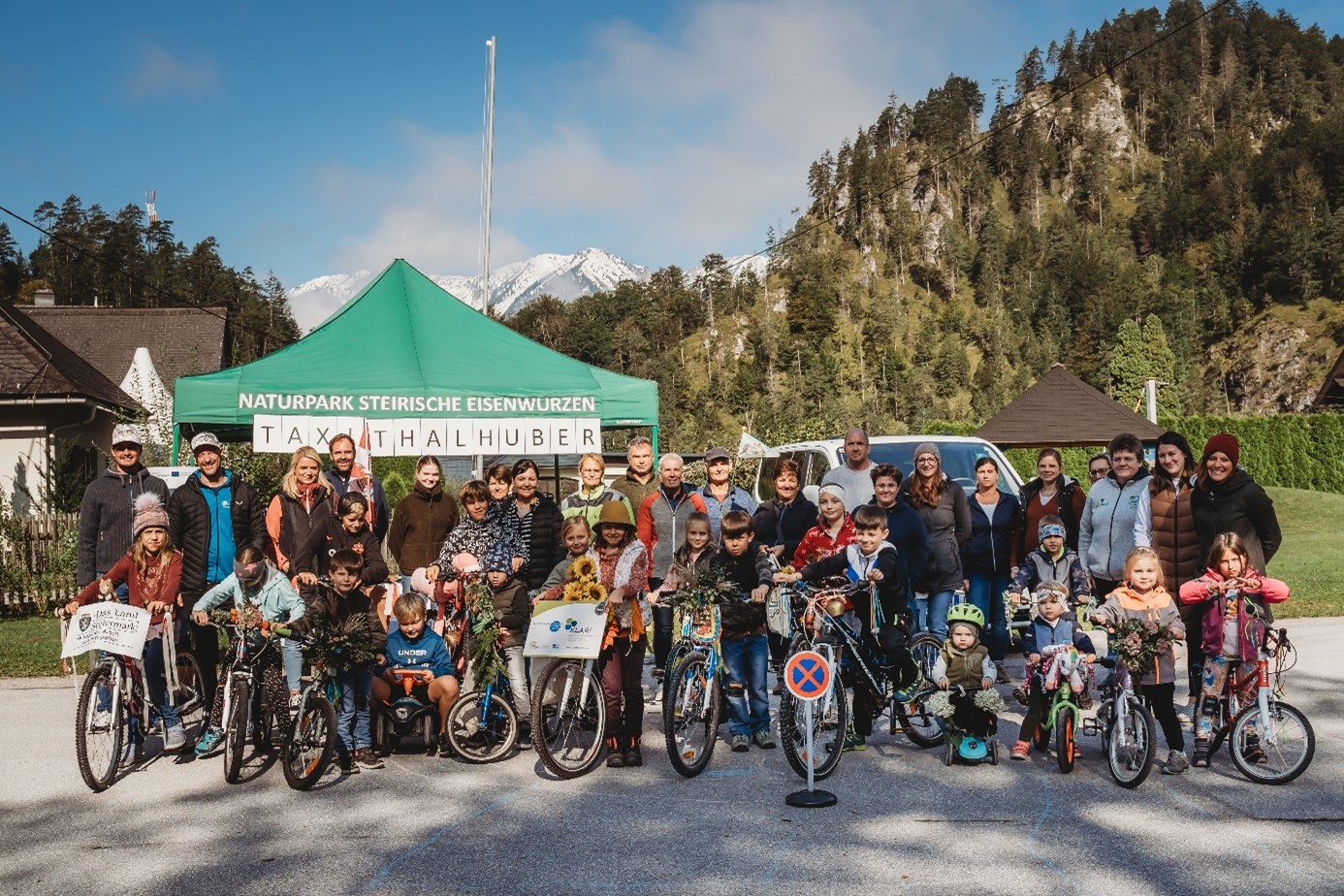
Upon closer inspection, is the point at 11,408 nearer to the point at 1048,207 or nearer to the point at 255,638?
the point at 255,638

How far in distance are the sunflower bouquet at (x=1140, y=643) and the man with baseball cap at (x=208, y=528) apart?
5.74 metres

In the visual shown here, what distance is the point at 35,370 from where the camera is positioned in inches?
803

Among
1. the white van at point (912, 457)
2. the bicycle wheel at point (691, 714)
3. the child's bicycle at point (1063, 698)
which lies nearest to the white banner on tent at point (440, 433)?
the white van at point (912, 457)

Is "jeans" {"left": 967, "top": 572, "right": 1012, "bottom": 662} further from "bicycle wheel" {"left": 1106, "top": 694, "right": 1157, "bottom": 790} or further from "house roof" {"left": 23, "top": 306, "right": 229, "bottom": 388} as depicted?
"house roof" {"left": 23, "top": 306, "right": 229, "bottom": 388}

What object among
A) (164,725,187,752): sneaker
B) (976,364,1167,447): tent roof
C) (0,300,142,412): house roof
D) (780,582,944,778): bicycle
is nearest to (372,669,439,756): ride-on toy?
(164,725,187,752): sneaker

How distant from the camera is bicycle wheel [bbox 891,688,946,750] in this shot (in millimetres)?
7336

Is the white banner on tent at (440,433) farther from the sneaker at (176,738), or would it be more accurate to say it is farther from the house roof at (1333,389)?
the house roof at (1333,389)

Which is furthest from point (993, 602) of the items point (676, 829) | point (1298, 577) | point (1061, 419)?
point (1061, 419)

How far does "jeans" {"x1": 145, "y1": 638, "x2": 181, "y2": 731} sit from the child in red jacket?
20.5ft

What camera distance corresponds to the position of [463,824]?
5.82 m

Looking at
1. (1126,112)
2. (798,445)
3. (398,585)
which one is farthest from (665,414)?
(1126,112)

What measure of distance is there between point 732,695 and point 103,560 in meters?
4.49

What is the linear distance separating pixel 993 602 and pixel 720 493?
2.91 metres

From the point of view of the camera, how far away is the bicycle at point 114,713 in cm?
659
